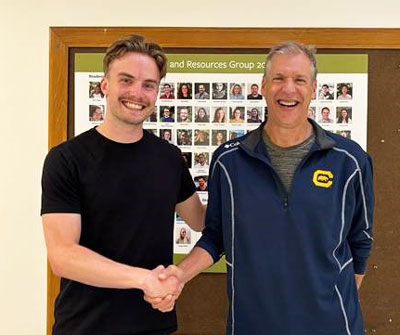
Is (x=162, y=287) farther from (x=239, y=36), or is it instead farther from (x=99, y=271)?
(x=239, y=36)

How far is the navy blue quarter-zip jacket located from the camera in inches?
64.0

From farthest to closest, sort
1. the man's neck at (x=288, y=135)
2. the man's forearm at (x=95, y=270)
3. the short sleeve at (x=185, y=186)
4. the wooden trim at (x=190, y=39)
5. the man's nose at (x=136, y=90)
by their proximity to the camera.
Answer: the wooden trim at (x=190, y=39), the short sleeve at (x=185, y=186), the man's neck at (x=288, y=135), the man's nose at (x=136, y=90), the man's forearm at (x=95, y=270)

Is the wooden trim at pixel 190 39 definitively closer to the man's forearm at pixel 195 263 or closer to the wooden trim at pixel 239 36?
the wooden trim at pixel 239 36

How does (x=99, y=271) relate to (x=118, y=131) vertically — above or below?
below

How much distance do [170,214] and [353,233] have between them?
0.69m

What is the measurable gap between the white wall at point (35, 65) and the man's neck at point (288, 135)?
26.6 inches

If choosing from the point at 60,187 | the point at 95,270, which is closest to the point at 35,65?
the point at 60,187

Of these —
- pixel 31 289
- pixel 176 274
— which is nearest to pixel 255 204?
pixel 176 274

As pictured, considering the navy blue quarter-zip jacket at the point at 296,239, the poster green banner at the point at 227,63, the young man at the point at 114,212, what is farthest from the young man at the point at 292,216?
the poster green banner at the point at 227,63

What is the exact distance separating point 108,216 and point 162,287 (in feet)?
0.95

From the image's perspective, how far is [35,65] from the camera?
2.24m

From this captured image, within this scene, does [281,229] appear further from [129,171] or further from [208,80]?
[208,80]

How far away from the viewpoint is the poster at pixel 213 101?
218cm

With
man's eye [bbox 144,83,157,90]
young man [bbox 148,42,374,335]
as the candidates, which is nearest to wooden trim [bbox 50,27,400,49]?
young man [bbox 148,42,374,335]
